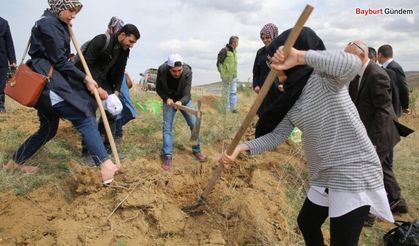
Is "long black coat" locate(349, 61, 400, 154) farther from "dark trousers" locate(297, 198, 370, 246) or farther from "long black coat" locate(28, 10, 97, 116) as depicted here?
"long black coat" locate(28, 10, 97, 116)

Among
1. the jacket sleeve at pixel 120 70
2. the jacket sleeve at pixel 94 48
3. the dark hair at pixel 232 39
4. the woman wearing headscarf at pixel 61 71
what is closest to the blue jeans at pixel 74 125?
the woman wearing headscarf at pixel 61 71

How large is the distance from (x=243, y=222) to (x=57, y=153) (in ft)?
9.00

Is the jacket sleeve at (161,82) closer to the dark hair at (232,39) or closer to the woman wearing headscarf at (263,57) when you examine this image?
the woman wearing headscarf at (263,57)

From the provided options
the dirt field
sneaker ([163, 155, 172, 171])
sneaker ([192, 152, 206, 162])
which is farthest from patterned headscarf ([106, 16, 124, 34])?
sneaker ([192, 152, 206, 162])

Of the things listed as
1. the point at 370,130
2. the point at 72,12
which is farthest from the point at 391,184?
the point at 72,12

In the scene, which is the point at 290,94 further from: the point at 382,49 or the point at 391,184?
the point at 382,49

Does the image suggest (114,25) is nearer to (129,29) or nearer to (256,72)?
(129,29)

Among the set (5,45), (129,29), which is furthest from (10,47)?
(129,29)

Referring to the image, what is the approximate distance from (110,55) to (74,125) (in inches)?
46.4

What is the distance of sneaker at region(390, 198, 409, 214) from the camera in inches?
173

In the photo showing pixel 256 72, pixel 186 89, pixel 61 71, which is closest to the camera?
pixel 61 71

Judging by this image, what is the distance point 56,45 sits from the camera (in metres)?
3.58

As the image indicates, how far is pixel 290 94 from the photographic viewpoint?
2316 millimetres

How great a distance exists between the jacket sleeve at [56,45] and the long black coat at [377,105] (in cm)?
272
